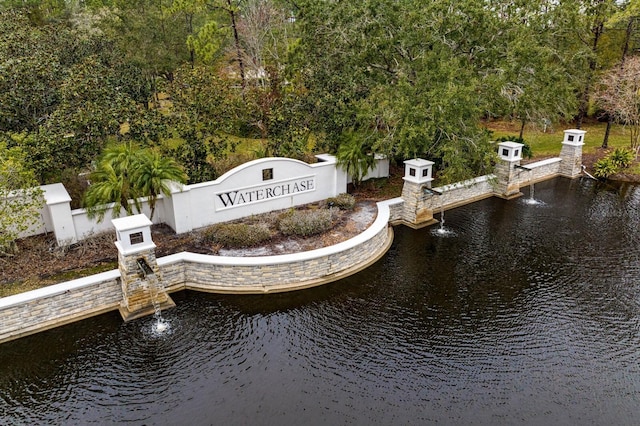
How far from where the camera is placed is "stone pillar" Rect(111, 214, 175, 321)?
10.5 meters

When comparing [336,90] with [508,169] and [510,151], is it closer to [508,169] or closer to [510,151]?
[510,151]

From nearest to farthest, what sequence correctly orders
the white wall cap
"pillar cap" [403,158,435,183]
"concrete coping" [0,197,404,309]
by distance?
"concrete coping" [0,197,404,309] < the white wall cap < "pillar cap" [403,158,435,183]

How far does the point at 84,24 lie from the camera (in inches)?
1257

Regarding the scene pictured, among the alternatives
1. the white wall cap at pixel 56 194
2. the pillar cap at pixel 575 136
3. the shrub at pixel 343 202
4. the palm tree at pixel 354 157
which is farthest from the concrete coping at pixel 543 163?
the white wall cap at pixel 56 194

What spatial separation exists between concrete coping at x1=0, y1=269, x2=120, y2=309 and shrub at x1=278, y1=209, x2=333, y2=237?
4926 mm

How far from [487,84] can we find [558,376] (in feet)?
36.3

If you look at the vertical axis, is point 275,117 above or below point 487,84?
below

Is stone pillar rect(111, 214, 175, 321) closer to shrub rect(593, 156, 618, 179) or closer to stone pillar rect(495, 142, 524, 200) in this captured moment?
stone pillar rect(495, 142, 524, 200)

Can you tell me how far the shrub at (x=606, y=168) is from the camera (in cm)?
2208

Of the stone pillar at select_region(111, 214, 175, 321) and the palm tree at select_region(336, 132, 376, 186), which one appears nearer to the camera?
the stone pillar at select_region(111, 214, 175, 321)

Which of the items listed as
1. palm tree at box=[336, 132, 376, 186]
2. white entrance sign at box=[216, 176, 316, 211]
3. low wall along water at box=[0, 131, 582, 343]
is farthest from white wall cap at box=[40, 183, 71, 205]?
palm tree at box=[336, 132, 376, 186]

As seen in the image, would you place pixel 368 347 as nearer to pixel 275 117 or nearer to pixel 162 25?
pixel 275 117

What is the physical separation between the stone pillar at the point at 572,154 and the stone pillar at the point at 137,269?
2032 centimetres

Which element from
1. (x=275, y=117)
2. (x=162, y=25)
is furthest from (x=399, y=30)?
(x=162, y=25)
